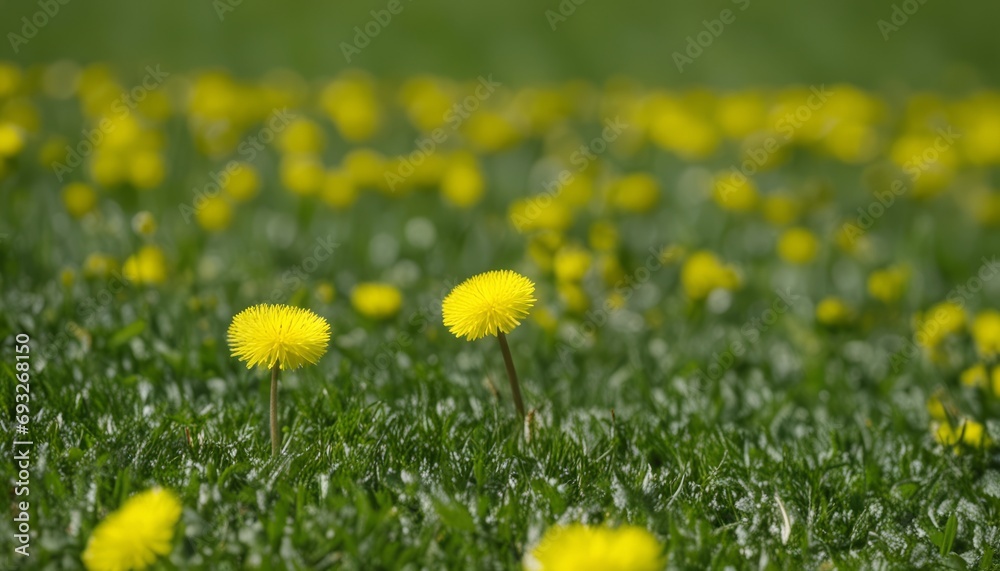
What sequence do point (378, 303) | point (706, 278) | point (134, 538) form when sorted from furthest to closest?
point (706, 278)
point (378, 303)
point (134, 538)

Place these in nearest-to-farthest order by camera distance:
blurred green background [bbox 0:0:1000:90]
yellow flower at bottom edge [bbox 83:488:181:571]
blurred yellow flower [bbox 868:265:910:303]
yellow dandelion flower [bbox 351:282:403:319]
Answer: yellow flower at bottom edge [bbox 83:488:181:571]
yellow dandelion flower [bbox 351:282:403:319]
blurred yellow flower [bbox 868:265:910:303]
blurred green background [bbox 0:0:1000:90]

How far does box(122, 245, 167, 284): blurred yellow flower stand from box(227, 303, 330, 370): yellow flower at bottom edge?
119cm

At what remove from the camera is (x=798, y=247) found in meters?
3.91

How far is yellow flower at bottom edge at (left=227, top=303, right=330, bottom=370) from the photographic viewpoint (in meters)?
2.09

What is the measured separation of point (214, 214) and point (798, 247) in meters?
2.28

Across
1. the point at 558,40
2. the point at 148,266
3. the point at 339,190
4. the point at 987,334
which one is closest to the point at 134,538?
the point at 148,266

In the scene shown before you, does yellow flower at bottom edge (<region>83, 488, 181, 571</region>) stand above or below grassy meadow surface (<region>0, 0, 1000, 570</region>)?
below

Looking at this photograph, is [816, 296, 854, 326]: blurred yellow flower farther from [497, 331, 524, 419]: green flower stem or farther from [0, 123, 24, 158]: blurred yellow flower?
[0, 123, 24, 158]: blurred yellow flower

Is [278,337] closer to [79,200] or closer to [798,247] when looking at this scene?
[79,200]

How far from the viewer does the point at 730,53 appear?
294 inches

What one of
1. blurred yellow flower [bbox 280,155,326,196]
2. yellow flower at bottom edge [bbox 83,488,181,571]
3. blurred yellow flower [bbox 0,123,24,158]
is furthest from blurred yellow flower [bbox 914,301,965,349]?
blurred yellow flower [bbox 0,123,24,158]

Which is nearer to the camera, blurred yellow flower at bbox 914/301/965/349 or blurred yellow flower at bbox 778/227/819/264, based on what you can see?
blurred yellow flower at bbox 914/301/965/349

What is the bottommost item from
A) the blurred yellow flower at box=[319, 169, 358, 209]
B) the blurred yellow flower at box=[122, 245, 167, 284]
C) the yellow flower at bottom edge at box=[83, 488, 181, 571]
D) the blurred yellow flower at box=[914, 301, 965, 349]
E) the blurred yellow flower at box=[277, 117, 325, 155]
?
the yellow flower at bottom edge at box=[83, 488, 181, 571]

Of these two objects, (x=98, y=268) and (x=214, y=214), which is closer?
(x=98, y=268)
